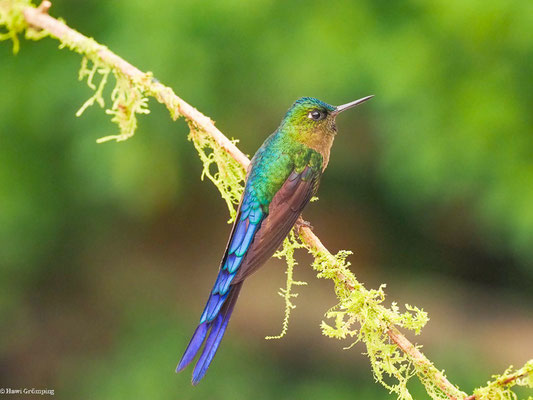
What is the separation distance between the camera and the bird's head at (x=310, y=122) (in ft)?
8.63

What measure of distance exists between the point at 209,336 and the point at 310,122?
97cm

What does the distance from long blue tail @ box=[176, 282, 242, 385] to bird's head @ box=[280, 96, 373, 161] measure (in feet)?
2.39

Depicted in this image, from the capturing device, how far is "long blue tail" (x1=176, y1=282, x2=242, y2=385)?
71.7 inches

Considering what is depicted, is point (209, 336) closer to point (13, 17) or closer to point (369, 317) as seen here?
point (369, 317)

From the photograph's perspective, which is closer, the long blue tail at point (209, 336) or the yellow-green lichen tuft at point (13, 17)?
the yellow-green lichen tuft at point (13, 17)

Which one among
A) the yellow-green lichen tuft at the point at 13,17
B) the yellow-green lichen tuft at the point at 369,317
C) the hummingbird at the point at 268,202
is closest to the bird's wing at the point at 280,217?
the hummingbird at the point at 268,202

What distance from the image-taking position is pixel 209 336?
6.35 ft

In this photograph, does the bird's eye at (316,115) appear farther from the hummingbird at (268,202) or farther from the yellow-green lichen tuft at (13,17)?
the yellow-green lichen tuft at (13,17)

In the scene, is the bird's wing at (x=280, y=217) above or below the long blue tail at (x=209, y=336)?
above

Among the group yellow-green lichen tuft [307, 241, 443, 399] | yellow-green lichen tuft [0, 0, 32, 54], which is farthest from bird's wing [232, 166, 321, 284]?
yellow-green lichen tuft [0, 0, 32, 54]

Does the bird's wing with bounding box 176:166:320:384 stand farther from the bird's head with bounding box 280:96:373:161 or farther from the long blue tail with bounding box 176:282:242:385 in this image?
the bird's head with bounding box 280:96:373:161

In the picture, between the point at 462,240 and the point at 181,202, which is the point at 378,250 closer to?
the point at 462,240

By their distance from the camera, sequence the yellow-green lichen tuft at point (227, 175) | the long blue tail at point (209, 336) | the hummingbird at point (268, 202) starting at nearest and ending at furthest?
the long blue tail at point (209, 336), the hummingbird at point (268, 202), the yellow-green lichen tuft at point (227, 175)

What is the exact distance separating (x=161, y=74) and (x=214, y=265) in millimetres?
2625
